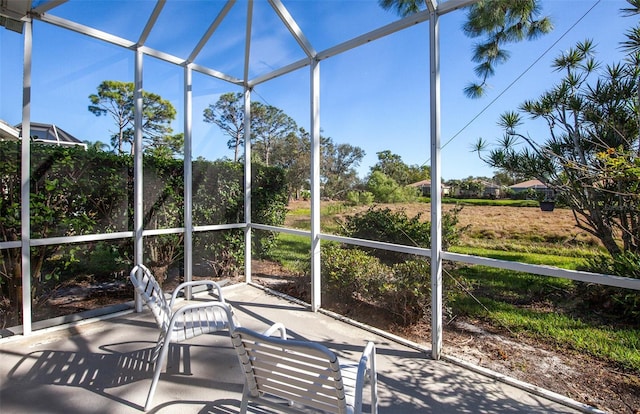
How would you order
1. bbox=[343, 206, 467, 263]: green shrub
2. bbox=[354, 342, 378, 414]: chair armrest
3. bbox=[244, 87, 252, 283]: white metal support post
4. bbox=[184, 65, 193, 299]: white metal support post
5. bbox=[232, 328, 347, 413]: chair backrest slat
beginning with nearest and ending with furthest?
bbox=[232, 328, 347, 413]: chair backrest slat → bbox=[354, 342, 378, 414]: chair armrest → bbox=[343, 206, 467, 263]: green shrub → bbox=[184, 65, 193, 299]: white metal support post → bbox=[244, 87, 252, 283]: white metal support post

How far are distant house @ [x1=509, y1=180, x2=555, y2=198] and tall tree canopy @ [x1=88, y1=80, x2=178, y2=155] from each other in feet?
13.2

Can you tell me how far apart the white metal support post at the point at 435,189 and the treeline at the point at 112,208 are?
8.88 feet

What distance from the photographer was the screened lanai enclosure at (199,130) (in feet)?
10.2

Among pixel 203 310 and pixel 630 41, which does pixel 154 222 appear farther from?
pixel 630 41

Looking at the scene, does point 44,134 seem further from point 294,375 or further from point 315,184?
point 294,375

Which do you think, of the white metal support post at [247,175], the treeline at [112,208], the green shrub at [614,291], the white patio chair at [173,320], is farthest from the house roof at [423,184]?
the white metal support post at [247,175]

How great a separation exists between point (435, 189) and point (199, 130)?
3307 mm

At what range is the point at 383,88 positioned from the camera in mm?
3410

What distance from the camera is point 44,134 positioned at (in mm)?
3393

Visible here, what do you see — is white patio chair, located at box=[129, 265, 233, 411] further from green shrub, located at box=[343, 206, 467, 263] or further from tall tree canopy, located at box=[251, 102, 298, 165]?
tall tree canopy, located at box=[251, 102, 298, 165]

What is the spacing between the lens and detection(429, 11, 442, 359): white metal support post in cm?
283

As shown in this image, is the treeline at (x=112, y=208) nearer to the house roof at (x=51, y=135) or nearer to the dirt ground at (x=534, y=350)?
the house roof at (x=51, y=135)

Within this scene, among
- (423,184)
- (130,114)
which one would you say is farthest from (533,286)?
(130,114)

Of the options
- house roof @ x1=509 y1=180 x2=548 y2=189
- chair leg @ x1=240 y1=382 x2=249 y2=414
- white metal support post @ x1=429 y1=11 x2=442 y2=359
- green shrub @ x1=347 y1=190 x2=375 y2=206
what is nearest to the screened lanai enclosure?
white metal support post @ x1=429 y1=11 x2=442 y2=359
